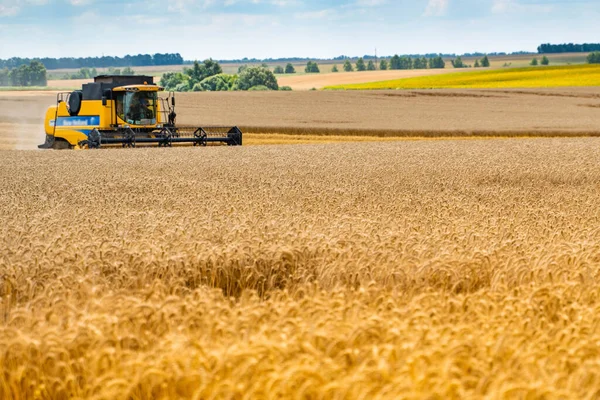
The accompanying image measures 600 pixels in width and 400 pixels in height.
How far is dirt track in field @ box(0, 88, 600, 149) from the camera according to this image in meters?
39.2

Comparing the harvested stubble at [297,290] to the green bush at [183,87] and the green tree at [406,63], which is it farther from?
the green tree at [406,63]

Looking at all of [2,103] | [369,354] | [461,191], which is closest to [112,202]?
[461,191]

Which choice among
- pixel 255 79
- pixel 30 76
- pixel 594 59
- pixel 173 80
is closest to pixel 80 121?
pixel 255 79

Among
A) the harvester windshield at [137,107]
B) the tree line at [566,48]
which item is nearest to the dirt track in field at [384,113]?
the harvester windshield at [137,107]

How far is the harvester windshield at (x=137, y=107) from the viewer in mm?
26828

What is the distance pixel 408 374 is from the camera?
12.7 feet

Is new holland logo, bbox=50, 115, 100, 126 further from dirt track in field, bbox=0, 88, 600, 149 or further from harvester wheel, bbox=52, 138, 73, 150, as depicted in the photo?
dirt track in field, bbox=0, 88, 600, 149

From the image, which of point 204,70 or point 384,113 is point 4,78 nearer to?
point 204,70

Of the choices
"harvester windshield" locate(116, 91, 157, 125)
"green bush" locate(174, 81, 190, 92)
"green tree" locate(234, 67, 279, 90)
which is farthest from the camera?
"green bush" locate(174, 81, 190, 92)

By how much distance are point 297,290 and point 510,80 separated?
2830 inches

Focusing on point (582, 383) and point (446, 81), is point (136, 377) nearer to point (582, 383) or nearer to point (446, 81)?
point (582, 383)

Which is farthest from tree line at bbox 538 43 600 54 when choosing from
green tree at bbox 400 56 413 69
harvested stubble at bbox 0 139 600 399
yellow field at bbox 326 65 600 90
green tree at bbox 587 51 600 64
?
harvested stubble at bbox 0 139 600 399

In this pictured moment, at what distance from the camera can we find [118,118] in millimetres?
26859

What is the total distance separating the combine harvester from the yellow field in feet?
149
